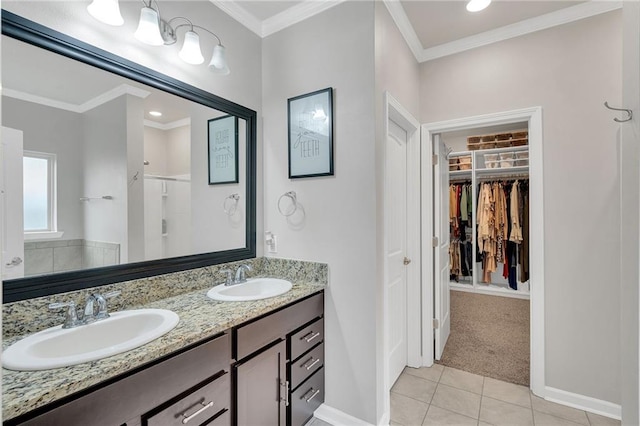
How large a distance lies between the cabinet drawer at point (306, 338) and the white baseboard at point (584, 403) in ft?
5.46

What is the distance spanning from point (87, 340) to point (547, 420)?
2604 millimetres

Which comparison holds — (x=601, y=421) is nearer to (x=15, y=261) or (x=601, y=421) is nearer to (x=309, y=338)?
(x=309, y=338)

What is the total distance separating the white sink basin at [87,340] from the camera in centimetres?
95

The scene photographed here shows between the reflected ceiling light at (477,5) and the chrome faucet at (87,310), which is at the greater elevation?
the reflected ceiling light at (477,5)

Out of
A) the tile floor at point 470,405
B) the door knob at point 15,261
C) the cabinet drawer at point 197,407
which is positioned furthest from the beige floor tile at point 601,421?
the door knob at point 15,261

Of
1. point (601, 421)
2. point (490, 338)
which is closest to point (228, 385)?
point (601, 421)

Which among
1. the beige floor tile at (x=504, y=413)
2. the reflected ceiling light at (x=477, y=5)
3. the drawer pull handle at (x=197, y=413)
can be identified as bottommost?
the beige floor tile at (x=504, y=413)

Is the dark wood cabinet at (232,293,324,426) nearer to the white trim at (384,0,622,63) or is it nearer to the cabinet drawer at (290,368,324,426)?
the cabinet drawer at (290,368,324,426)

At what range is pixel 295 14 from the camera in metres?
2.03

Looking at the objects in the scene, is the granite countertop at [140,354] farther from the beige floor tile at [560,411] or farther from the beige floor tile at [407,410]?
the beige floor tile at [560,411]

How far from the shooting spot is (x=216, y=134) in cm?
202

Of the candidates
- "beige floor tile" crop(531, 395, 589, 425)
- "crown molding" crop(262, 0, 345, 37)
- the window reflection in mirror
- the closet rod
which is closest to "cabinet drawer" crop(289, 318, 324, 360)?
the window reflection in mirror

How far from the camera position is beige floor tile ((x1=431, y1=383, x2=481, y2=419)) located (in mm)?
2000

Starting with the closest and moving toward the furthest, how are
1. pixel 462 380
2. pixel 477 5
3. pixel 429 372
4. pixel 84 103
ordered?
pixel 84 103
pixel 477 5
pixel 462 380
pixel 429 372
